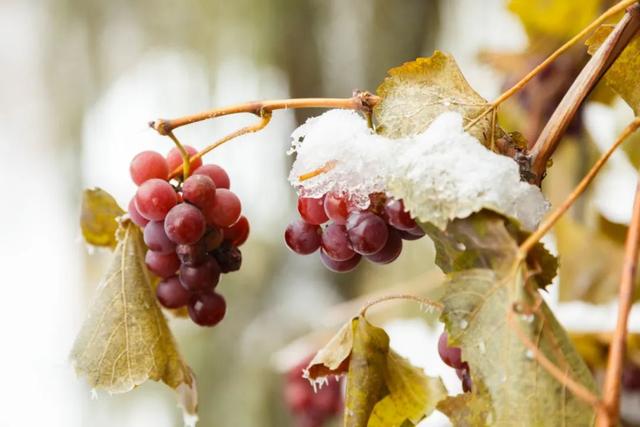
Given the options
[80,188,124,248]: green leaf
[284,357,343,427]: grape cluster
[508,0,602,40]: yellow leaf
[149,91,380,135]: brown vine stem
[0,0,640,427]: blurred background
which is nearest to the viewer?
[149,91,380,135]: brown vine stem

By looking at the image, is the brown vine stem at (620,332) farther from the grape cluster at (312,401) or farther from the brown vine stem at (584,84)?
the grape cluster at (312,401)

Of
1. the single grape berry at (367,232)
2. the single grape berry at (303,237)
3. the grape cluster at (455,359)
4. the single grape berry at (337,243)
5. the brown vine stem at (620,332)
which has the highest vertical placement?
the brown vine stem at (620,332)

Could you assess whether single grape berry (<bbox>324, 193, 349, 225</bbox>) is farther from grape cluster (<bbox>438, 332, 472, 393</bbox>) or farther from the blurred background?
the blurred background

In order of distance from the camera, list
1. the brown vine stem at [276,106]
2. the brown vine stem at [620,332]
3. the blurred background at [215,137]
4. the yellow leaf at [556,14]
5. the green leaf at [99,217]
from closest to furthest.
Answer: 1. the brown vine stem at [620,332]
2. the brown vine stem at [276,106]
3. the green leaf at [99,217]
4. the yellow leaf at [556,14]
5. the blurred background at [215,137]

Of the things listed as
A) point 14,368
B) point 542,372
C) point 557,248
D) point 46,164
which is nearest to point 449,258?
point 542,372

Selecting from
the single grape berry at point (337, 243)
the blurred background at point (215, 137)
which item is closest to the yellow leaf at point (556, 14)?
the blurred background at point (215, 137)

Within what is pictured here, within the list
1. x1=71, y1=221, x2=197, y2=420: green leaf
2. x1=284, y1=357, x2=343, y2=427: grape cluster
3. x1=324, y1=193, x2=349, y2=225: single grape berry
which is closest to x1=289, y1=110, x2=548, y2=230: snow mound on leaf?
x1=324, y1=193, x2=349, y2=225: single grape berry

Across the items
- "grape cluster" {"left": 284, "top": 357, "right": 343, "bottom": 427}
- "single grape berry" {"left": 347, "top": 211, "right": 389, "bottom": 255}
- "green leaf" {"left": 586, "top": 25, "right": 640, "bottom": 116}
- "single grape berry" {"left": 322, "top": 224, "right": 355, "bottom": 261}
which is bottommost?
"grape cluster" {"left": 284, "top": 357, "right": 343, "bottom": 427}

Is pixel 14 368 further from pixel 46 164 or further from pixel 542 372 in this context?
pixel 542 372
